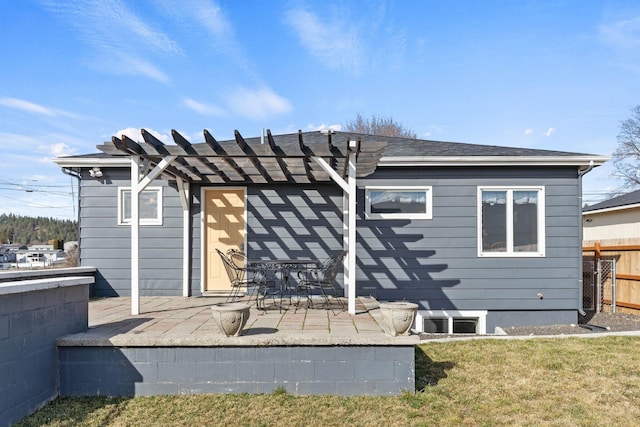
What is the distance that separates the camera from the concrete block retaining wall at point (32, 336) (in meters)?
2.95

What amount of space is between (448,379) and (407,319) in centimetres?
95

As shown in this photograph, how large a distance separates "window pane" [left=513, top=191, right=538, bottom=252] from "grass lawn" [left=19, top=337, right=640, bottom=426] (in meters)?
2.66

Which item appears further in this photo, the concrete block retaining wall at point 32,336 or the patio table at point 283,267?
the patio table at point 283,267

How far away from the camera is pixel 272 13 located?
9.48 m

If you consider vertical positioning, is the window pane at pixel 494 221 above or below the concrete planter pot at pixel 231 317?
above

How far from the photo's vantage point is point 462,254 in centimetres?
675

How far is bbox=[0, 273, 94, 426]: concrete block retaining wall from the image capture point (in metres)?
2.95

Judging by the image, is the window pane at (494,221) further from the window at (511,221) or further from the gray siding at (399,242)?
Answer: the gray siding at (399,242)

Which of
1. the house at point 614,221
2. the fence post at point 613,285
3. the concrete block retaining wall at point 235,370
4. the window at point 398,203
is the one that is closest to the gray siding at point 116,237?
the concrete block retaining wall at point 235,370

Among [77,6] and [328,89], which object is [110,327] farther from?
[328,89]

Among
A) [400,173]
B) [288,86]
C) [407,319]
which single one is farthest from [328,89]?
[407,319]

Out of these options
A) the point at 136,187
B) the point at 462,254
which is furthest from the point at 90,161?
the point at 462,254

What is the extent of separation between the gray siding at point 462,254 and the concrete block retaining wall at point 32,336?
4.43 meters

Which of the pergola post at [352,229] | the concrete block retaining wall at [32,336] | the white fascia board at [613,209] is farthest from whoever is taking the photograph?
the white fascia board at [613,209]
